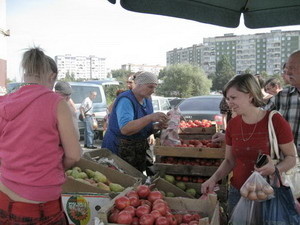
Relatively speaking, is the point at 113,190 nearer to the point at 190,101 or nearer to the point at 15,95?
the point at 15,95

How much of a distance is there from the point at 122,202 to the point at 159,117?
4.72 ft

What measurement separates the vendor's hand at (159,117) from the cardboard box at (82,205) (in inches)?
43.3

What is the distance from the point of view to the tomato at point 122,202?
2.25 m

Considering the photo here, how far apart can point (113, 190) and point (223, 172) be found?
1.07 meters

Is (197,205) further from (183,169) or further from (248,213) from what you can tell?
(183,169)

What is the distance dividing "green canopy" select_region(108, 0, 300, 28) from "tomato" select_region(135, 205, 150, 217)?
1.82 meters

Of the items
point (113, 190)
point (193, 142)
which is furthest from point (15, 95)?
point (193, 142)

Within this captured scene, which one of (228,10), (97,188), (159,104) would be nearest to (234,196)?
(97,188)

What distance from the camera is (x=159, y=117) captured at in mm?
3559

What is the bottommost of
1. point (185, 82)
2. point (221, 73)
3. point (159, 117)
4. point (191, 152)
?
point (191, 152)

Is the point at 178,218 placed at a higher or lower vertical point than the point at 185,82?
lower

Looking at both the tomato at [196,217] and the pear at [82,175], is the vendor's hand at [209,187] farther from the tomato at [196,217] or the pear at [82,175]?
the pear at [82,175]

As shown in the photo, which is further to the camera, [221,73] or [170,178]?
[221,73]

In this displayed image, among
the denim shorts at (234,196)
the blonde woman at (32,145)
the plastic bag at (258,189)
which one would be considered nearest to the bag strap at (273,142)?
the plastic bag at (258,189)
